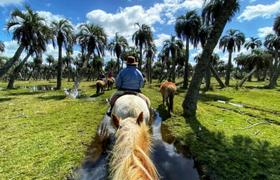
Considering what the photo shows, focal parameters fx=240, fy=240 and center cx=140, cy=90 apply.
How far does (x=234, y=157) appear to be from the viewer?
6703mm

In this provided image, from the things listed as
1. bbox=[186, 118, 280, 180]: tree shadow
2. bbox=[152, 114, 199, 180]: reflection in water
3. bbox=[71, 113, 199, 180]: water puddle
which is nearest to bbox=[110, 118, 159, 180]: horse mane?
bbox=[71, 113, 199, 180]: water puddle

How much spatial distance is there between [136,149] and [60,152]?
4400 millimetres

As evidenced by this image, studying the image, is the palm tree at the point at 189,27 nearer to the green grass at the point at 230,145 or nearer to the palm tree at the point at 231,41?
the palm tree at the point at 231,41

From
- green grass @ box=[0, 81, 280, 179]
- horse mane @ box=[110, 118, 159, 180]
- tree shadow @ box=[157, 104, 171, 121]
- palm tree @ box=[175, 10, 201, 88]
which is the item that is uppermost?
palm tree @ box=[175, 10, 201, 88]

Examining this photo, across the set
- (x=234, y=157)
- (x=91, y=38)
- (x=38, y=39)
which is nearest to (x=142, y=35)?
(x=91, y=38)

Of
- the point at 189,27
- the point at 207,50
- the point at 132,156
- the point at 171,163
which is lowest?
the point at 171,163

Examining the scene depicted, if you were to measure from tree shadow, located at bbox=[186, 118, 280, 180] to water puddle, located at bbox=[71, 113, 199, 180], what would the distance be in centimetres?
39

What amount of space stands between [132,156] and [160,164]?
3617 millimetres

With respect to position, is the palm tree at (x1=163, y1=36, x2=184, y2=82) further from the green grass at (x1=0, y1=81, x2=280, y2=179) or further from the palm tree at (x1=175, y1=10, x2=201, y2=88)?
the green grass at (x1=0, y1=81, x2=280, y2=179)

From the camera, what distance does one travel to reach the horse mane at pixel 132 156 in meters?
2.47

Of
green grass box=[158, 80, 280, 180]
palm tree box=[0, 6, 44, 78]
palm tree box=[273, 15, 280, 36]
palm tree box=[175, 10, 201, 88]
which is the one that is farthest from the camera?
palm tree box=[273, 15, 280, 36]

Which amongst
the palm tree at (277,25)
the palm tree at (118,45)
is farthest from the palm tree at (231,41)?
the palm tree at (118,45)

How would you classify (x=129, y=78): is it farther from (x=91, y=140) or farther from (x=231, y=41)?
(x=231, y=41)

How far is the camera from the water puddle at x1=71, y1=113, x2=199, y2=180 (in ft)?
17.9
